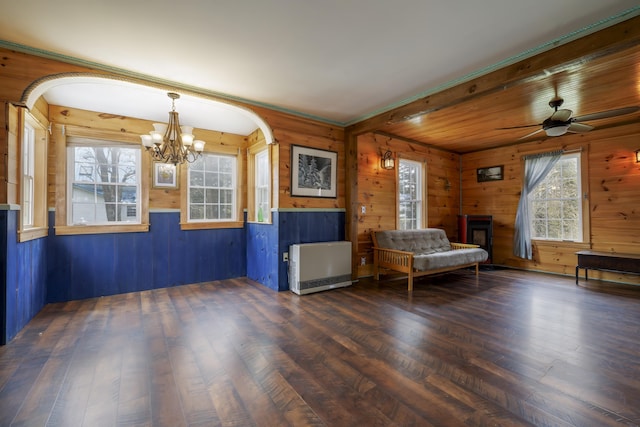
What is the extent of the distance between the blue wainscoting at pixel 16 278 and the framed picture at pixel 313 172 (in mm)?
2870

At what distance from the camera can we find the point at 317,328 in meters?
2.76

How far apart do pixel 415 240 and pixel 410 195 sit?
1070 millimetres

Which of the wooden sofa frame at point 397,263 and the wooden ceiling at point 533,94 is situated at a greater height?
the wooden ceiling at point 533,94

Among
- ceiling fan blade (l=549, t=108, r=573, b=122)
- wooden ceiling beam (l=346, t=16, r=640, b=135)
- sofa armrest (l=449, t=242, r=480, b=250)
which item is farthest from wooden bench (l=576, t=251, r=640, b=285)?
wooden ceiling beam (l=346, t=16, r=640, b=135)

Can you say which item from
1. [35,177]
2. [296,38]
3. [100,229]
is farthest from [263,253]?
[296,38]

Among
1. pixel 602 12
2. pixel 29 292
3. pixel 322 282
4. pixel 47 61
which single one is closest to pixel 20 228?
pixel 29 292

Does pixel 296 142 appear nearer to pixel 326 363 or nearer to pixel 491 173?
pixel 326 363

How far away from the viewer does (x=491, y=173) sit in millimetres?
5996

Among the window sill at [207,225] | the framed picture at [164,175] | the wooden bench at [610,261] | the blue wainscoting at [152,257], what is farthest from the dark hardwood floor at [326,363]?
the framed picture at [164,175]

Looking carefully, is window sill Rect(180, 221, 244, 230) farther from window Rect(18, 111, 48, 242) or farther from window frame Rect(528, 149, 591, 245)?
window frame Rect(528, 149, 591, 245)

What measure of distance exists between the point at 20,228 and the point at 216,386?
97.6 inches

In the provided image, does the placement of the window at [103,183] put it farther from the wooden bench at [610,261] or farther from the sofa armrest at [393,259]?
the wooden bench at [610,261]

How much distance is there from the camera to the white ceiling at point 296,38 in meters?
2.04

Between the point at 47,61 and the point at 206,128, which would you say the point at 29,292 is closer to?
the point at 47,61
